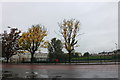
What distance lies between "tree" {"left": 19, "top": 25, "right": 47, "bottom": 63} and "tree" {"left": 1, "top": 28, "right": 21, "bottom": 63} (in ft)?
12.6

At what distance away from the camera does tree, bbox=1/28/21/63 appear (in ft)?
Answer: 133

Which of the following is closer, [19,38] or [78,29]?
[78,29]

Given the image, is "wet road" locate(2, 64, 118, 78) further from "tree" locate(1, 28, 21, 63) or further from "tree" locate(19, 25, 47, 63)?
"tree" locate(1, 28, 21, 63)

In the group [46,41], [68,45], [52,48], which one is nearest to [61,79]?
[68,45]

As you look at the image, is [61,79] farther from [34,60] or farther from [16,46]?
[16,46]

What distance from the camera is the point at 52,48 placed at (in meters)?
67.5

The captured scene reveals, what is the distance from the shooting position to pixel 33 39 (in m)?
36.8

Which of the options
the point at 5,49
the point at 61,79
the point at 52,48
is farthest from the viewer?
the point at 52,48

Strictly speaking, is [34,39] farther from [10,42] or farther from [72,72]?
[72,72]

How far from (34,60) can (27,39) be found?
576 cm

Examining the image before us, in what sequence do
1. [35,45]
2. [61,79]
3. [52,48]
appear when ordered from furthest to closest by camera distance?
[52,48]
[35,45]
[61,79]

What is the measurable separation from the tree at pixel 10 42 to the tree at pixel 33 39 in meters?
3.84

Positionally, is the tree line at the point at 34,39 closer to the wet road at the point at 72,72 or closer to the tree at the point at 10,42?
the tree at the point at 10,42

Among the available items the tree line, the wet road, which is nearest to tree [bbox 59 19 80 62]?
the tree line
